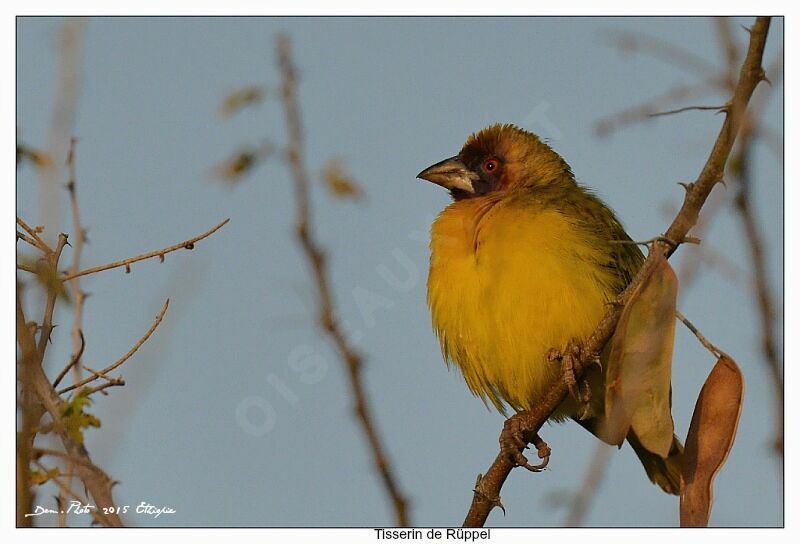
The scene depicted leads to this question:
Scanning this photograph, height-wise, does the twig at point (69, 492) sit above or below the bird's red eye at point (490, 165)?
below

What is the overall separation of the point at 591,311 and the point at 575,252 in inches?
11.7

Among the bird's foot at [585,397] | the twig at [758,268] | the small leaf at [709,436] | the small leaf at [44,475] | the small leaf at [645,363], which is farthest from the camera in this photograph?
the bird's foot at [585,397]

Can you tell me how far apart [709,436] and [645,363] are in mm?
435

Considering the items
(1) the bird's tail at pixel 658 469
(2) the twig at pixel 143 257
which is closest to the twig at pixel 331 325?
(2) the twig at pixel 143 257

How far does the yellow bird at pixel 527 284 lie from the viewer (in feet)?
14.5

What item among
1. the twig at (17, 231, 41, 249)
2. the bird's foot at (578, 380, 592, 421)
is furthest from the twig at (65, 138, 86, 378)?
the bird's foot at (578, 380, 592, 421)

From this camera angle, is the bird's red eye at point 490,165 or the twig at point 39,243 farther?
the bird's red eye at point 490,165

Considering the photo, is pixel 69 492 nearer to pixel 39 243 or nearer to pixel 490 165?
pixel 39 243

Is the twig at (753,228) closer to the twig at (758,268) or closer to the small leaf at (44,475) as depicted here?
the twig at (758,268)

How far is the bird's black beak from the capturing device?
5.53 m

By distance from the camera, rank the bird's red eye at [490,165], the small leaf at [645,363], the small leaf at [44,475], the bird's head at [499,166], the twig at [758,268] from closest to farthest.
Answer: the twig at [758,268] → the small leaf at [44,475] → the small leaf at [645,363] → the bird's head at [499,166] → the bird's red eye at [490,165]

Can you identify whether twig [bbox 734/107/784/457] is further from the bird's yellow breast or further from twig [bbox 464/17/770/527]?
the bird's yellow breast

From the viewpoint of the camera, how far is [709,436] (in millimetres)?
3809

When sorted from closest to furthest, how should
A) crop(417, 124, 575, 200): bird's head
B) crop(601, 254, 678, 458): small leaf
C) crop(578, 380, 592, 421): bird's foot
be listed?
crop(601, 254, 678, 458): small leaf, crop(578, 380, 592, 421): bird's foot, crop(417, 124, 575, 200): bird's head
